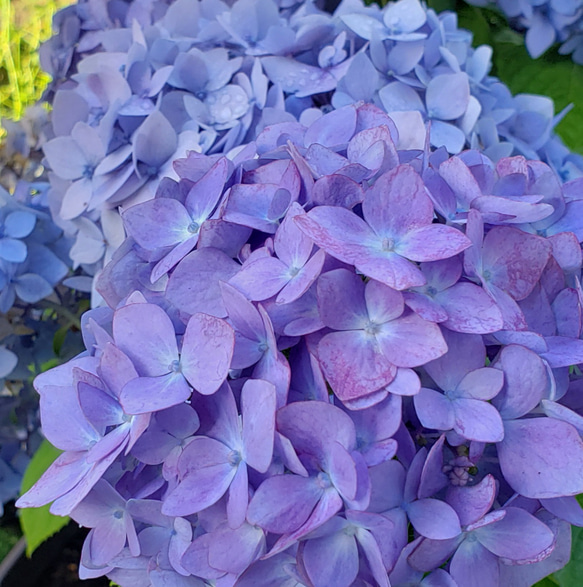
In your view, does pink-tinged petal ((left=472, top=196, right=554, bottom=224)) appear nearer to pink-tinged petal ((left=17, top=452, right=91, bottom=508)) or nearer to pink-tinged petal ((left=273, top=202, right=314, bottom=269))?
pink-tinged petal ((left=273, top=202, right=314, bottom=269))

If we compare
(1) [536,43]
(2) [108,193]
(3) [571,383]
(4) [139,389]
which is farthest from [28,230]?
(1) [536,43]

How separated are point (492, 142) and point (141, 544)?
1.27 feet

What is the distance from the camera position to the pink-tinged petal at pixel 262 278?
1.01ft

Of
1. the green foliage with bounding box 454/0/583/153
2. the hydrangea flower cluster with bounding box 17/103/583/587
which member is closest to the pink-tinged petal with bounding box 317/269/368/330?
the hydrangea flower cluster with bounding box 17/103/583/587

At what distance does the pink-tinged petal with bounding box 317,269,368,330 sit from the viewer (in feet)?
0.95

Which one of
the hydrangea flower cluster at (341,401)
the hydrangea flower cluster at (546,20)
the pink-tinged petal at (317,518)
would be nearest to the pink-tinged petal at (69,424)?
the hydrangea flower cluster at (341,401)

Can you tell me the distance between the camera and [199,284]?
34cm

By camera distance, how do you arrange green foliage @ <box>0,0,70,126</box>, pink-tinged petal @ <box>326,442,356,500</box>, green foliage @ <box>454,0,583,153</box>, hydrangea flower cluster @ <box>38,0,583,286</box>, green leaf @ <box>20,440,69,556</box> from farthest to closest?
green foliage @ <box>0,0,70,126</box>, green foliage @ <box>454,0,583,153</box>, green leaf @ <box>20,440,69,556</box>, hydrangea flower cluster @ <box>38,0,583,286</box>, pink-tinged petal @ <box>326,442,356,500</box>

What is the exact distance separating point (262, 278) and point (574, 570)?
30 cm

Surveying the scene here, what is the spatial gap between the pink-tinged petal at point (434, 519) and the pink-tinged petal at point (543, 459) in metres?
0.03

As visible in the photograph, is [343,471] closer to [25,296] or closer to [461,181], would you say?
[461,181]

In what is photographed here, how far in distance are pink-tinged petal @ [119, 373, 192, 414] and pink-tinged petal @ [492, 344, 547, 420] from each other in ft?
0.45

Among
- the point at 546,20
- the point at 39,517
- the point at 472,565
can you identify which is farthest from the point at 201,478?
the point at 546,20

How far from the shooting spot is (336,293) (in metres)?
0.29
